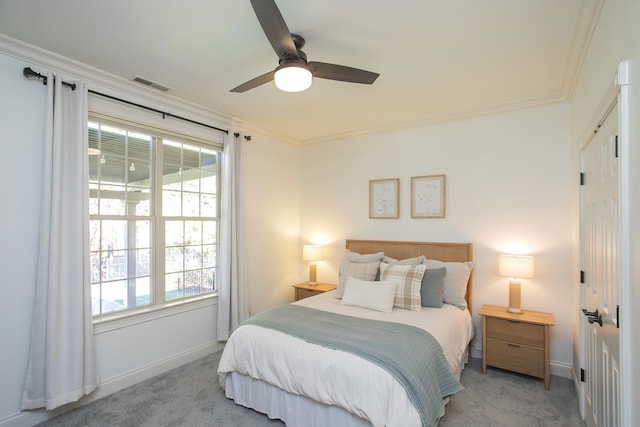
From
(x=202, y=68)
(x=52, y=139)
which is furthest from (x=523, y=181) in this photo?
(x=52, y=139)

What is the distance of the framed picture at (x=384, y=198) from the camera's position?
4.03 meters

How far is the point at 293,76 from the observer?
1953mm

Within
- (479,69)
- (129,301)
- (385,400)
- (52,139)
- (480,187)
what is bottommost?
(385,400)

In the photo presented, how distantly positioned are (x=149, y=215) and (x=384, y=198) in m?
2.71

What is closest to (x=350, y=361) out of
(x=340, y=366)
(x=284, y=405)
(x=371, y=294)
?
(x=340, y=366)

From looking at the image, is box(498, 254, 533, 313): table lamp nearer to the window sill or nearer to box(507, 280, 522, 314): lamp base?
box(507, 280, 522, 314): lamp base

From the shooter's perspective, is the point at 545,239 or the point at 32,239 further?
the point at 545,239

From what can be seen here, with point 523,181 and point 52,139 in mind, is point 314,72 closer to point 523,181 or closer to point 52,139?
point 52,139

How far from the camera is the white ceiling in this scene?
6.13 feet

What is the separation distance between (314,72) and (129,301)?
2.66 meters

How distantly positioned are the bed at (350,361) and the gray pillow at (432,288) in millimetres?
58

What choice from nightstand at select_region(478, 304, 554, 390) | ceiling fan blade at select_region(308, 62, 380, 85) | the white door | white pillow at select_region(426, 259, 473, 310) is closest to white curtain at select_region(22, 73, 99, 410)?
ceiling fan blade at select_region(308, 62, 380, 85)

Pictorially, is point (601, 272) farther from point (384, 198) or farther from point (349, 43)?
point (384, 198)

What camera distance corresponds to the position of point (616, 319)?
1484mm
